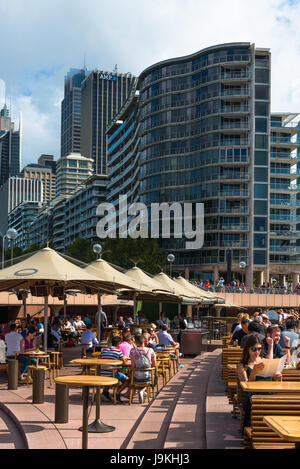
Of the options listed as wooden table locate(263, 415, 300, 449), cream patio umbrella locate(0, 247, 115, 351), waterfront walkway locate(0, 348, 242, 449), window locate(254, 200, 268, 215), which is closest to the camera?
wooden table locate(263, 415, 300, 449)

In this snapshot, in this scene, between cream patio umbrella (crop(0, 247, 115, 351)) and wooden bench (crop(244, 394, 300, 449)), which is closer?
wooden bench (crop(244, 394, 300, 449))


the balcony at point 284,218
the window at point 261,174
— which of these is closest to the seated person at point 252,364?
the window at point 261,174

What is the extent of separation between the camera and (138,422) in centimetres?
940

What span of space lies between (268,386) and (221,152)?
72197 millimetres

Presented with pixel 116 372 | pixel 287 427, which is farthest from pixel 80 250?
pixel 287 427

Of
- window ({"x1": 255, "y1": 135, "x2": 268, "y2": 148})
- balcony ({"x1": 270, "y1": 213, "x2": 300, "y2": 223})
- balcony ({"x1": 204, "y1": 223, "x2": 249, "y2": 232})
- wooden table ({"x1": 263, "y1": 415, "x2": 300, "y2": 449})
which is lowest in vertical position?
wooden table ({"x1": 263, "y1": 415, "x2": 300, "y2": 449})

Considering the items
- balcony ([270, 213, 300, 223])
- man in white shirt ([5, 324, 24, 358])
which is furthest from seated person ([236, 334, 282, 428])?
balcony ([270, 213, 300, 223])

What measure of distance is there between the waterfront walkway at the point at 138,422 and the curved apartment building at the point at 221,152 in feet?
215

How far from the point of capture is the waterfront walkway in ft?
25.9

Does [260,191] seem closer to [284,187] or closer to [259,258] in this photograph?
[284,187]

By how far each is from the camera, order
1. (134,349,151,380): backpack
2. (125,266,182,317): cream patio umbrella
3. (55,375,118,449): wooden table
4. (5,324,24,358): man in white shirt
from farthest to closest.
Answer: (125,266,182,317): cream patio umbrella → (5,324,24,358): man in white shirt → (134,349,151,380): backpack → (55,375,118,449): wooden table

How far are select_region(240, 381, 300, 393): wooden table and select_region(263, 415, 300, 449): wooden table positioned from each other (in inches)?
55.8

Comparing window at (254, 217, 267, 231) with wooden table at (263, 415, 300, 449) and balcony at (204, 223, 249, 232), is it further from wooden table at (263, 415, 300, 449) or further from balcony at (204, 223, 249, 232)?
wooden table at (263, 415, 300, 449)
